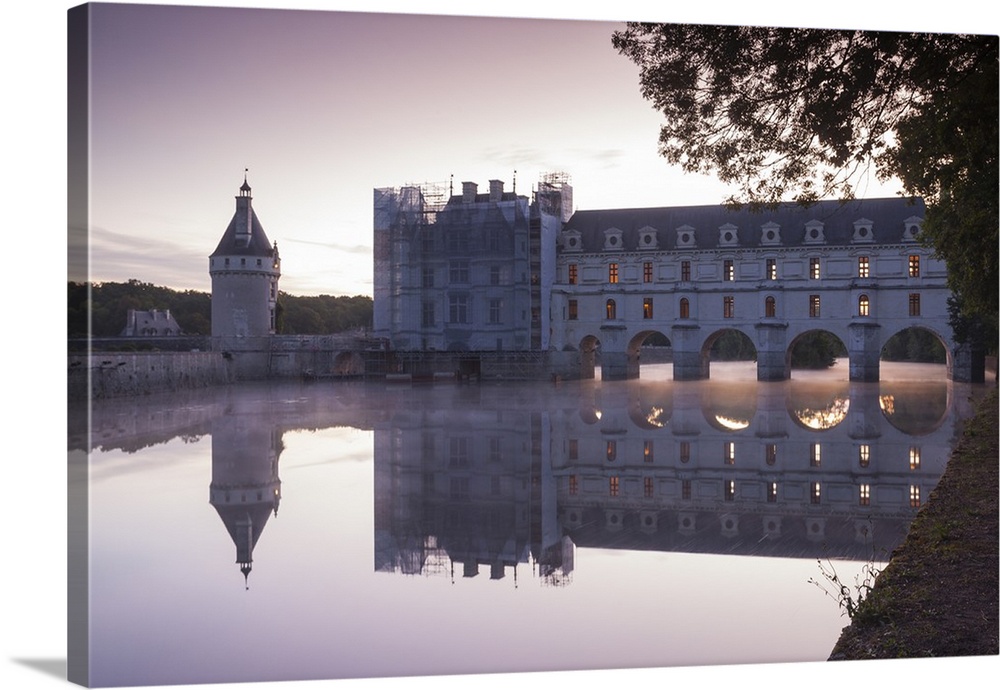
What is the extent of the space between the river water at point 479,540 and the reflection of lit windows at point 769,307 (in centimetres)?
1533

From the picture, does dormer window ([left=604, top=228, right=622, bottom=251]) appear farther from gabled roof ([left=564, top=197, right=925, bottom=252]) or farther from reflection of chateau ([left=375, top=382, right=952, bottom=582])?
reflection of chateau ([left=375, top=382, right=952, bottom=582])

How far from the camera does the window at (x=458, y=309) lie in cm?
3272

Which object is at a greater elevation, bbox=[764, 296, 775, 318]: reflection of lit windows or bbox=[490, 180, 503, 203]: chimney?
bbox=[490, 180, 503, 203]: chimney

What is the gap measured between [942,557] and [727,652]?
2.31 m

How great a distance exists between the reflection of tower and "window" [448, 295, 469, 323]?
1327 cm

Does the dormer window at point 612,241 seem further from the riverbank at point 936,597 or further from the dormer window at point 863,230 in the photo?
the riverbank at point 936,597

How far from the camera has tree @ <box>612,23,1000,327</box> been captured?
801 centimetres

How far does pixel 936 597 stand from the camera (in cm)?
704

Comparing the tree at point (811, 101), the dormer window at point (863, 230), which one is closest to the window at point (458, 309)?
the dormer window at point (863, 230)

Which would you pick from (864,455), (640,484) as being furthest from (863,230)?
(640,484)

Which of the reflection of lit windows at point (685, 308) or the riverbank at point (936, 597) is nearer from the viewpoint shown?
the riverbank at point (936, 597)

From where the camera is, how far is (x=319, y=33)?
7438 mm

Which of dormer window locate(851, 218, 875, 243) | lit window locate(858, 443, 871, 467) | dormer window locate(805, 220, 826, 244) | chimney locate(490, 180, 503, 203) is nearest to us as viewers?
lit window locate(858, 443, 871, 467)

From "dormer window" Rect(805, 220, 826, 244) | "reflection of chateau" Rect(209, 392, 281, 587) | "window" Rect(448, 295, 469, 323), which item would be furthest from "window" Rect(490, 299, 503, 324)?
"reflection of chateau" Rect(209, 392, 281, 587)
